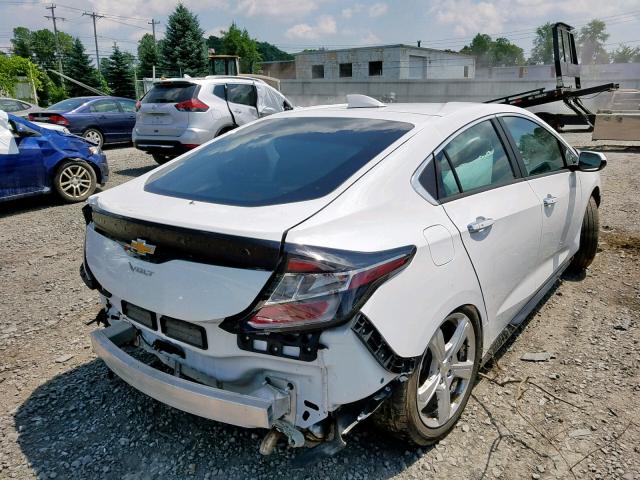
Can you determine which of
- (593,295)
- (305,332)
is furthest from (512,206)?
(593,295)

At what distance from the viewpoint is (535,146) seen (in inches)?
136

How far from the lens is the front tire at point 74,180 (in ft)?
23.5

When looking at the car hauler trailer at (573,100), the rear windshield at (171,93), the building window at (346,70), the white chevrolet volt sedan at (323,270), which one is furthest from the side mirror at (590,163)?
the building window at (346,70)

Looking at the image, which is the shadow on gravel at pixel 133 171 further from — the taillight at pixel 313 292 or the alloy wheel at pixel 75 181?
the taillight at pixel 313 292

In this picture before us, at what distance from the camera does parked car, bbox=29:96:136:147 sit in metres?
12.4

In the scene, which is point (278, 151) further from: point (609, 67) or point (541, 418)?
point (609, 67)

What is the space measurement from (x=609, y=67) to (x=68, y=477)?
33.9 m

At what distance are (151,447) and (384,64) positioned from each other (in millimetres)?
44903

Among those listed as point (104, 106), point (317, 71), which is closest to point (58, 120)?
point (104, 106)

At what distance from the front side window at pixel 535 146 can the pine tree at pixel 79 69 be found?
47.8 metres

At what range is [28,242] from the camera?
5.64 metres

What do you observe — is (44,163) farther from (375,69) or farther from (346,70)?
(346,70)

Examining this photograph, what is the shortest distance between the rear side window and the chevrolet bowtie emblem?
8.43 m

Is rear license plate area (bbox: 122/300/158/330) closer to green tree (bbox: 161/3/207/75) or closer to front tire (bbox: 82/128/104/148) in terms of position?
front tire (bbox: 82/128/104/148)
